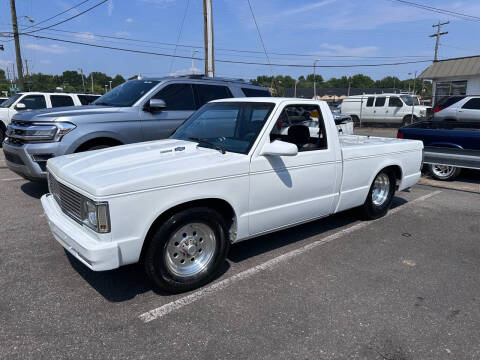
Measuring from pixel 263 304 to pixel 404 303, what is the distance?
4.19ft

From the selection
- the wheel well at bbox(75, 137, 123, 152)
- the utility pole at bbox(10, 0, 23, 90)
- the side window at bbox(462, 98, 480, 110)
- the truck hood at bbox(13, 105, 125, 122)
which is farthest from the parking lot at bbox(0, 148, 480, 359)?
the utility pole at bbox(10, 0, 23, 90)

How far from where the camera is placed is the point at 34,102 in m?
11.9

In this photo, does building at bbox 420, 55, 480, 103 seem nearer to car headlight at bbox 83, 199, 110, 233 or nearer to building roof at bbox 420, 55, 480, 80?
building roof at bbox 420, 55, 480, 80

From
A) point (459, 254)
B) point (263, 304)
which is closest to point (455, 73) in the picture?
point (459, 254)

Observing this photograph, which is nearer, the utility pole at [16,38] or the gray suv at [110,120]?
the gray suv at [110,120]

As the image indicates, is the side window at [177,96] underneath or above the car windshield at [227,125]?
above

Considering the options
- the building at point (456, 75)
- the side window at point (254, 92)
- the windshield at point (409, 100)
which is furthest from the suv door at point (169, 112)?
the building at point (456, 75)

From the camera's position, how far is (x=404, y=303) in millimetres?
3229

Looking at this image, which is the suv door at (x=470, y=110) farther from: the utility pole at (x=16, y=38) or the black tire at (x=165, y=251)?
the utility pole at (x=16, y=38)

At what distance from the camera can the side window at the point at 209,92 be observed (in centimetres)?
728

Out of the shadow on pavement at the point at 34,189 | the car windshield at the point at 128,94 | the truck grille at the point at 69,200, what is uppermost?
the car windshield at the point at 128,94

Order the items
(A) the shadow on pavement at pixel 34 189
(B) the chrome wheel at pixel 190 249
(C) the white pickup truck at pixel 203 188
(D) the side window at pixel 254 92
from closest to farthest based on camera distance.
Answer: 1. (C) the white pickup truck at pixel 203 188
2. (B) the chrome wheel at pixel 190 249
3. (A) the shadow on pavement at pixel 34 189
4. (D) the side window at pixel 254 92

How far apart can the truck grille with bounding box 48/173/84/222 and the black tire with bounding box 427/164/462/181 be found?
7877mm

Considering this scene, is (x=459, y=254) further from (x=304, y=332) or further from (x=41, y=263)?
(x=41, y=263)
